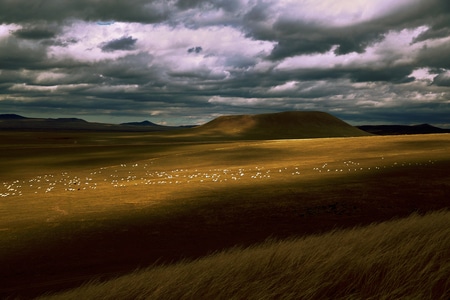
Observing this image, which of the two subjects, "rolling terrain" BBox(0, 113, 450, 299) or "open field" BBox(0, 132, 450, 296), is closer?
"rolling terrain" BBox(0, 113, 450, 299)

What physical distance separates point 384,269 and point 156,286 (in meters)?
3.14

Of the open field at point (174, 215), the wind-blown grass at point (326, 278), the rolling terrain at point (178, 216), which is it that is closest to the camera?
the wind-blown grass at point (326, 278)

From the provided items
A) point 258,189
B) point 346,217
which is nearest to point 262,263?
point 346,217

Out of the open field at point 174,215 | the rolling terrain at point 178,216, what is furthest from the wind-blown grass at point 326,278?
the open field at point 174,215

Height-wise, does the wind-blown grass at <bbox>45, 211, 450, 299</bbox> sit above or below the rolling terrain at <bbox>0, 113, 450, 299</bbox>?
above

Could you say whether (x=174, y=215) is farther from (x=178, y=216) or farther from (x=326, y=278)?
(x=326, y=278)

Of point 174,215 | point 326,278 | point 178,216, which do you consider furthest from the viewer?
point 174,215

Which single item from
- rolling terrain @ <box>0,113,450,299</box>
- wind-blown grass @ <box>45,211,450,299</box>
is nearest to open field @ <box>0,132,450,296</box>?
rolling terrain @ <box>0,113,450,299</box>

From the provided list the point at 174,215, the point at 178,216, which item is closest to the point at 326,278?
the point at 178,216

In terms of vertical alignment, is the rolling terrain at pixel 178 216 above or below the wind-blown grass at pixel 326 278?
below

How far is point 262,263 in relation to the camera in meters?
6.37

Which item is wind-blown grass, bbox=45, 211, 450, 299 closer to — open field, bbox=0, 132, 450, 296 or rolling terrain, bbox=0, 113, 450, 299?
rolling terrain, bbox=0, 113, 450, 299

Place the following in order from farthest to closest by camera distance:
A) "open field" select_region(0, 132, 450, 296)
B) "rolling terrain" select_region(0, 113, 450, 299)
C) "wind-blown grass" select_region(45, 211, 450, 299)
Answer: "open field" select_region(0, 132, 450, 296) < "rolling terrain" select_region(0, 113, 450, 299) < "wind-blown grass" select_region(45, 211, 450, 299)

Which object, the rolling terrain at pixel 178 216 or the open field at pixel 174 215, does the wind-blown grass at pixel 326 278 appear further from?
the open field at pixel 174 215
